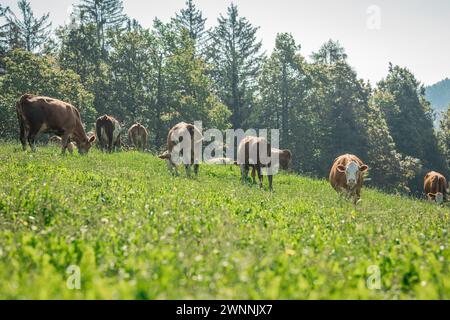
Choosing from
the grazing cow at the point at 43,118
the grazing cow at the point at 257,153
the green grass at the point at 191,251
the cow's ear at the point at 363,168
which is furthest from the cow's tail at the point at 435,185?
the grazing cow at the point at 43,118

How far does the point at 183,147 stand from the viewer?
1745cm

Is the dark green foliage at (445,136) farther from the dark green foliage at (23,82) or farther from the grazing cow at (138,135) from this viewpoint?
the dark green foliage at (23,82)

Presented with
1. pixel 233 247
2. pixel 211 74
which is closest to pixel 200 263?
pixel 233 247

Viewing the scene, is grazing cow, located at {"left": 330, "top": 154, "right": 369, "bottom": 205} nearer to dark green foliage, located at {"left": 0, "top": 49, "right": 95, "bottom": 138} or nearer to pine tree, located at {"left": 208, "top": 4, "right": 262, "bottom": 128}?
dark green foliage, located at {"left": 0, "top": 49, "right": 95, "bottom": 138}

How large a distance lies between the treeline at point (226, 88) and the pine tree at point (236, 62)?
11 centimetres

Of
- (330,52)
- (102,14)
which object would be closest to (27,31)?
(102,14)

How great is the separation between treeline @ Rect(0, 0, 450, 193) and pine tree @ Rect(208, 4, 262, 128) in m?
0.11

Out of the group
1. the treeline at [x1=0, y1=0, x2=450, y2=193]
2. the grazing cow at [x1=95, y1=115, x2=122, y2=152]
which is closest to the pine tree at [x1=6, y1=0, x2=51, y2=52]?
the treeline at [x1=0, y1=0, x2=450, y2=193]

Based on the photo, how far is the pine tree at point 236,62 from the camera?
4781 cm

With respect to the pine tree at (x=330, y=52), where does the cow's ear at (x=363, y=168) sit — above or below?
below

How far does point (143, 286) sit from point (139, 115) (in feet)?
133

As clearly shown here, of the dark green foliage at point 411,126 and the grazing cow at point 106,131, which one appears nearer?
the grazing cow at point 106,131

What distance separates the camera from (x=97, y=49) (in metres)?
41.2
